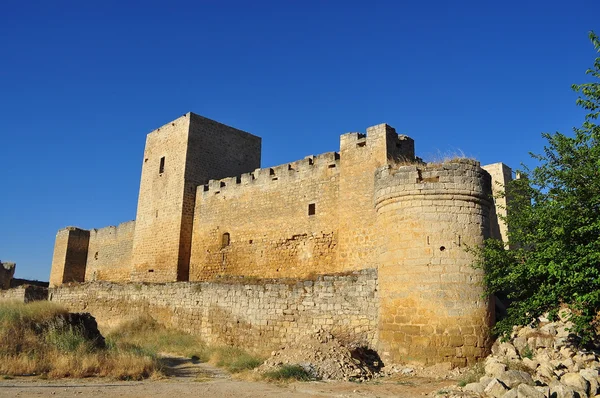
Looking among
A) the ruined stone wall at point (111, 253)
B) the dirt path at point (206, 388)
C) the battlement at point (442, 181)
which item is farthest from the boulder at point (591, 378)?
the ruined stone wall at point (111, 253)

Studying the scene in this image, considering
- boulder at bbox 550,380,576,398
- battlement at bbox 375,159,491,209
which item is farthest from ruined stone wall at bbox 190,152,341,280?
boulder at bbox 550,380,576,398

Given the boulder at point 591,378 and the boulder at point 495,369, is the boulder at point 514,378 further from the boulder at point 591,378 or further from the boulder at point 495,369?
the boulder at point 591,378

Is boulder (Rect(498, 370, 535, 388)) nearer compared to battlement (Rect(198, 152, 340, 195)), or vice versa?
boulder (Rect(498, 370, 535, 388))

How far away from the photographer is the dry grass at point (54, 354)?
940 cm

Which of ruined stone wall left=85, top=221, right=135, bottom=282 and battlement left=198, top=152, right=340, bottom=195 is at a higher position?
battlement left=198, top=152, right=340, bottom=195

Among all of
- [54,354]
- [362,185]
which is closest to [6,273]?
[54,354]

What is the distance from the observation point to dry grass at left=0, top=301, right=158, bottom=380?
9398 mm

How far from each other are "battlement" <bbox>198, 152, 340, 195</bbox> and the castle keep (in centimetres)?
6

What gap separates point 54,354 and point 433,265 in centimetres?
750

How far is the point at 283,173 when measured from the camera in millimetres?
19500

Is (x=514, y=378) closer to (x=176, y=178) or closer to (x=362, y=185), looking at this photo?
(x=362, y=185)

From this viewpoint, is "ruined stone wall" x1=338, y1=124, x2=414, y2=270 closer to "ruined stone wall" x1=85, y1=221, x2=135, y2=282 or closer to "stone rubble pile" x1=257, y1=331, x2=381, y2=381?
"stone rubble pile" x1=257, y1=331, x2=381, y2=381

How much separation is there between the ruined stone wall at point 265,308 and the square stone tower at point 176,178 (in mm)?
5772

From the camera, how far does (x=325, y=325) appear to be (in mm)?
11445
